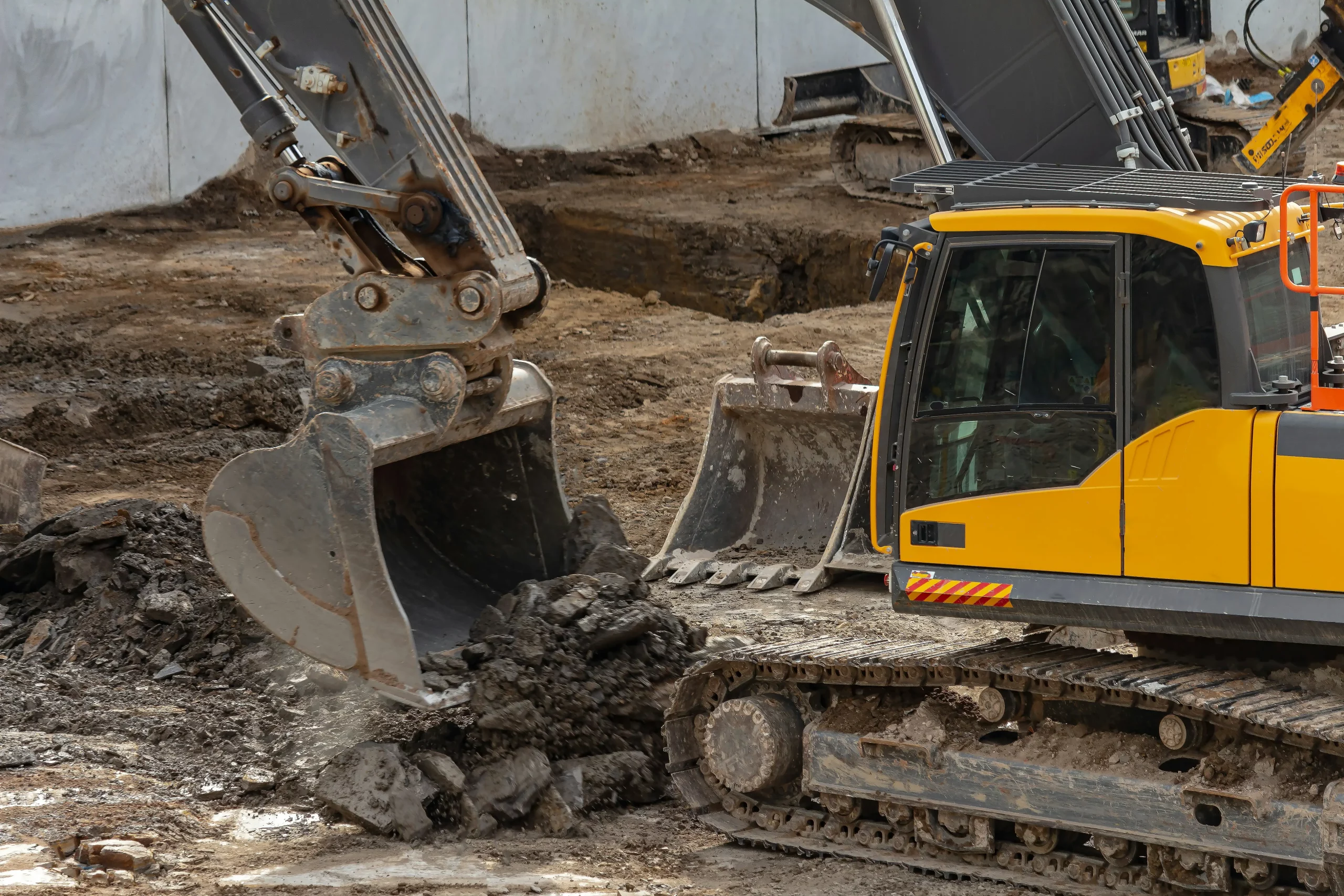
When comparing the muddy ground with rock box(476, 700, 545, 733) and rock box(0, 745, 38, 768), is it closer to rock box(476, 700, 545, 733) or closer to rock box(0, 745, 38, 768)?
rock box(0, 745, 38, 768)

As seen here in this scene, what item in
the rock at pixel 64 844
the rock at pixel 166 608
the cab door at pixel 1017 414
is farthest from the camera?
the rock at pixel 166 608

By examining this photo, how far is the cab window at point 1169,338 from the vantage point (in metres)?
4.36

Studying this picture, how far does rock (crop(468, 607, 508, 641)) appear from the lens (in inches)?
227

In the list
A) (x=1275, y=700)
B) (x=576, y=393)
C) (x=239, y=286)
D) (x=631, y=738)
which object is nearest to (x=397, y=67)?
(x=631, y=738)

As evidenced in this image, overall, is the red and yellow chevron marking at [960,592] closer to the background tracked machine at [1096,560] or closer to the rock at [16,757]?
the background tracked machine at [1096,560]

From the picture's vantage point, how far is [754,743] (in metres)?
5.18

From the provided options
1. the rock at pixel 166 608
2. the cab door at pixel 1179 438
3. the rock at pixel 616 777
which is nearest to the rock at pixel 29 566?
the rock at pixel 166 608

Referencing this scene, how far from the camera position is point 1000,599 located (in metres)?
4.74

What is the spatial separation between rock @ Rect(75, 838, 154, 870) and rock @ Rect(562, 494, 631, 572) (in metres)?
2.12

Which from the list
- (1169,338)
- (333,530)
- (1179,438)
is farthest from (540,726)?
(1169,338)

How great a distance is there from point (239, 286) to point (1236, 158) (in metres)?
8.70

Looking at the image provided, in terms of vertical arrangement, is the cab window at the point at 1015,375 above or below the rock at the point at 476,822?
above

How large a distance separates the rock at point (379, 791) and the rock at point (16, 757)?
1172 millimetres

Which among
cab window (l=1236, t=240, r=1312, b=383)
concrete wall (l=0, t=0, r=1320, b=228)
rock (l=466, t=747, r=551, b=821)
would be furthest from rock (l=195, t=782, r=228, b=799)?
A: concrete wall (l=0, t=0, r=1320, b=228)
